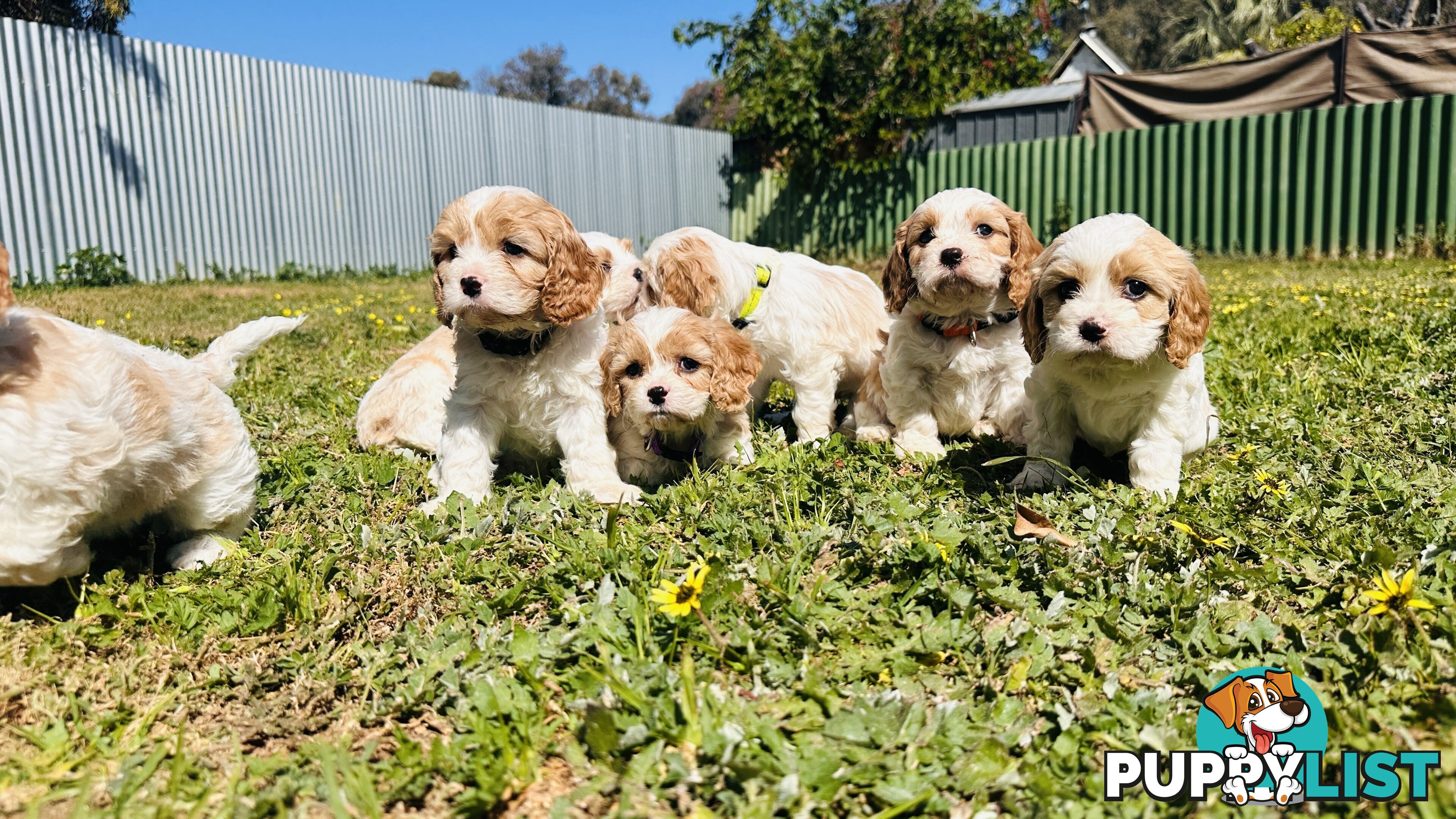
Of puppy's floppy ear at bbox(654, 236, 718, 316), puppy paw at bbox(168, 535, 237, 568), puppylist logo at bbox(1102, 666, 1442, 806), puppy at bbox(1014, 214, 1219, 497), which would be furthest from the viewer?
puppy's floppy ear at bbox(654, 236, 718, 316)

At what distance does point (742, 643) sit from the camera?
259 centimetres

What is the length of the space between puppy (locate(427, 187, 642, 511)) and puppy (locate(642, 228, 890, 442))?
33.2 inches

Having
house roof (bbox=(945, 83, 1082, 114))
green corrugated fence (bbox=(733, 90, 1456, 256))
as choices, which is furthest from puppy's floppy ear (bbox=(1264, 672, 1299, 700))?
house roof (bbox=(945, 83, 1082, 114))

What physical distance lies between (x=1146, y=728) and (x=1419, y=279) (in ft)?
31.3

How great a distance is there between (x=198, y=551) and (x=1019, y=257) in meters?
3.85

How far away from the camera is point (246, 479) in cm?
341

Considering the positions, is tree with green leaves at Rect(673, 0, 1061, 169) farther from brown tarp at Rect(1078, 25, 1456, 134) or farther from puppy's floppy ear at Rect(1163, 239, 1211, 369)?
puppy's floppy ear at Rect(1163, 239, 1211, 369)

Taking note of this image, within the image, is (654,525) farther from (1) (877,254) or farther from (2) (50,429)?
(1) (877,254)

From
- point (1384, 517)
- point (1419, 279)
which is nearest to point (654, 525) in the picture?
point (1384, 517)

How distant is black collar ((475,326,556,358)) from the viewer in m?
4.03

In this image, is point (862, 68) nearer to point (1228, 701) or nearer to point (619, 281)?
point (619, 281)

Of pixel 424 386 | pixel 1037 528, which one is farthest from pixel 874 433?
pixel 424 386

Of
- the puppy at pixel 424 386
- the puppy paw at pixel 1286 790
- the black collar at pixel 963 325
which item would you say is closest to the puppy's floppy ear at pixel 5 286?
the puppy at pixel 424 386

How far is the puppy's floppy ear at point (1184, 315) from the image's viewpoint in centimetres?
348
